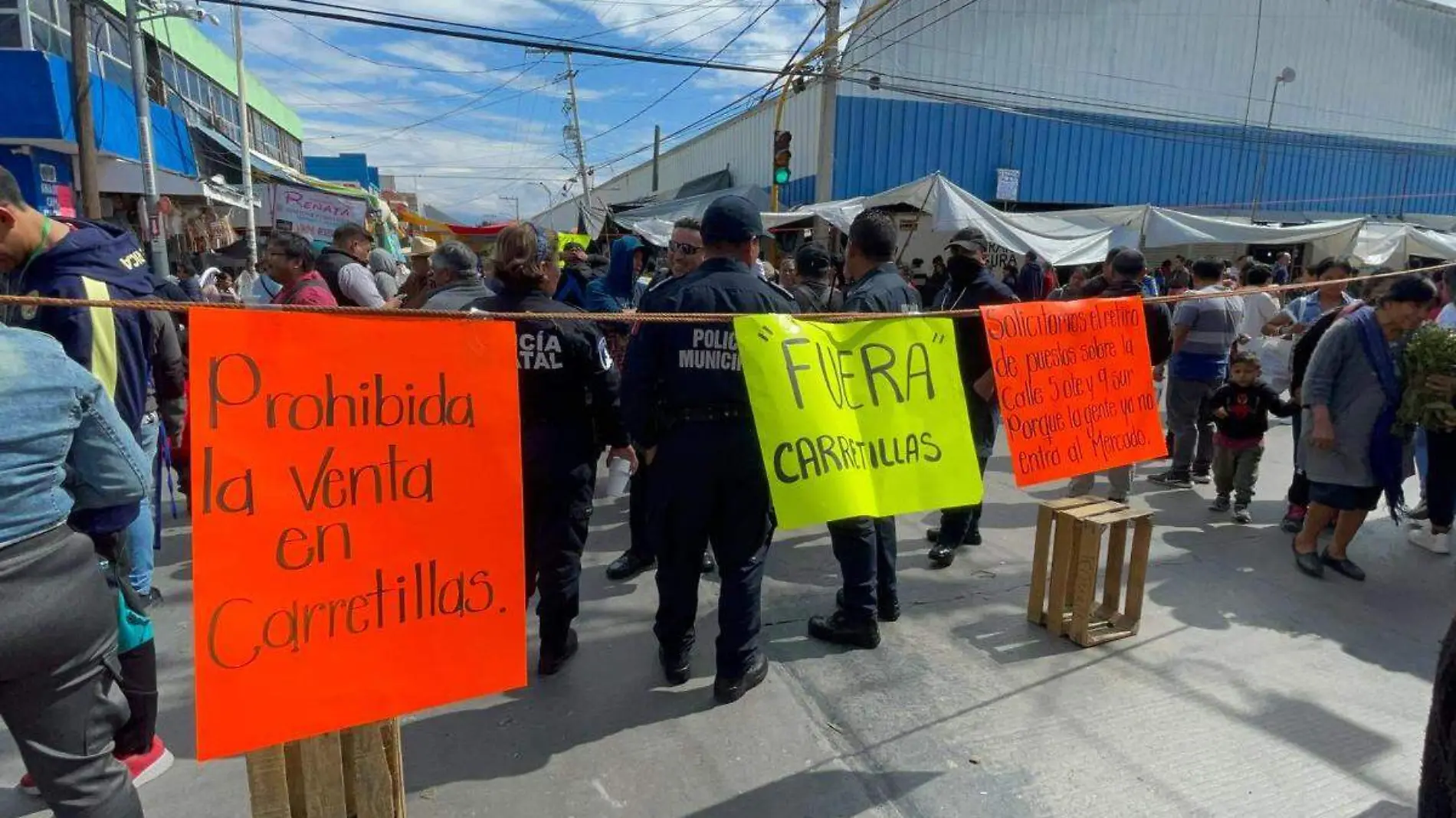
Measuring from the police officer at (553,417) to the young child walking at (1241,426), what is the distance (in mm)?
4455

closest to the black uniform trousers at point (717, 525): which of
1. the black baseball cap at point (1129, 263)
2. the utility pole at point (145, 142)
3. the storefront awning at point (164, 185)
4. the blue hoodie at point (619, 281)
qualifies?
the blue hoodie at point (619, 281)

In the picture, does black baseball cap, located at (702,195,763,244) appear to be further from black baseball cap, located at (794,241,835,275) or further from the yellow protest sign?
black baseball cap, located at (794,241,835,275)

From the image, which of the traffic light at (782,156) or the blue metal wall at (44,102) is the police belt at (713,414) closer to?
the traffic light at (782,156)

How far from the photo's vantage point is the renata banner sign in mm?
15023

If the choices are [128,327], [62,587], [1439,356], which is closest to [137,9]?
[128,327]

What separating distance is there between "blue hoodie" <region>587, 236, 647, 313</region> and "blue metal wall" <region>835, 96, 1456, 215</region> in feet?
48.2

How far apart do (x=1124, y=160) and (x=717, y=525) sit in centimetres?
2280

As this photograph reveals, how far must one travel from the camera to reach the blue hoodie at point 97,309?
225 cm

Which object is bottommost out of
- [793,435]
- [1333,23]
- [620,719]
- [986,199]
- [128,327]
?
[620,719]

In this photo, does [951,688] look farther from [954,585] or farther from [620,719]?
[620,719]

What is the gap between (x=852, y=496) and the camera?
2523mm

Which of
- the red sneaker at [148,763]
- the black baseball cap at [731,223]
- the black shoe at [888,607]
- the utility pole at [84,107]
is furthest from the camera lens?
the utility pole at [84,107]

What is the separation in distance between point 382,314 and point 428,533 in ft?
1.67

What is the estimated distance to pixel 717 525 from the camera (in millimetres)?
2939
